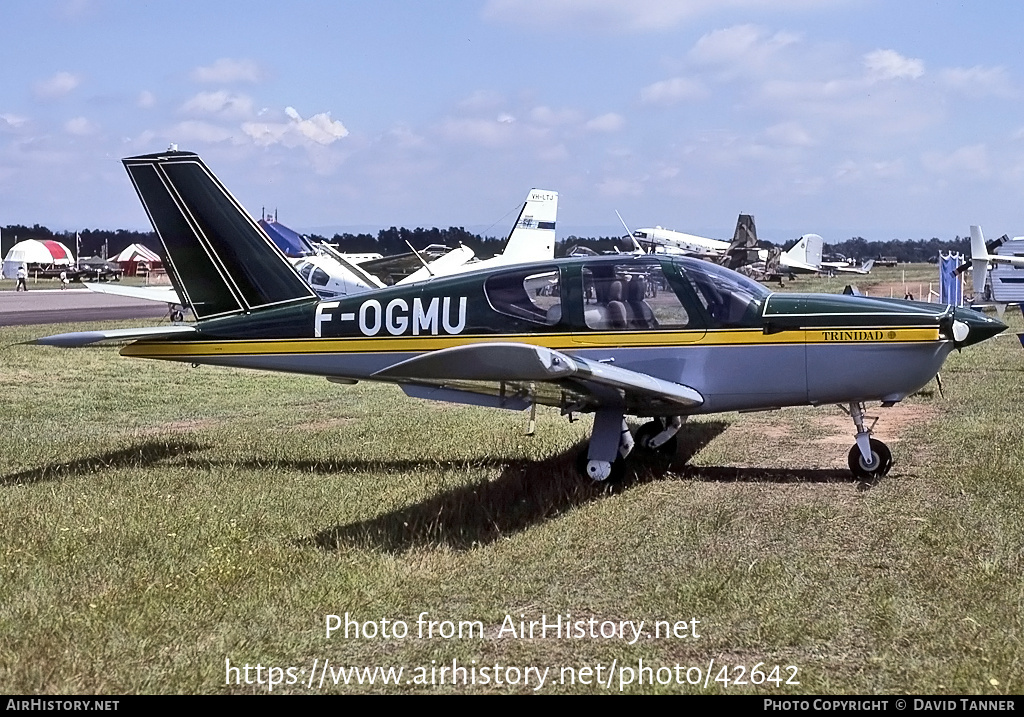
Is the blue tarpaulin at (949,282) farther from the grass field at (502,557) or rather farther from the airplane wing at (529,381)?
the airplane wing at (529,381)

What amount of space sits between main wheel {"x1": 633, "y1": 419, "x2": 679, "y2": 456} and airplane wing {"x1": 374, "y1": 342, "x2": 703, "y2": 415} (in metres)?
1.25

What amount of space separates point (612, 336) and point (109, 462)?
4658 millimetres

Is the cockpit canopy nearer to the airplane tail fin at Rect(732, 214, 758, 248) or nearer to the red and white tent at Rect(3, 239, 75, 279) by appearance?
the airplane tail fin at Rect(732, 214, 758, 248)

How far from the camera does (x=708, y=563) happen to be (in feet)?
20.3

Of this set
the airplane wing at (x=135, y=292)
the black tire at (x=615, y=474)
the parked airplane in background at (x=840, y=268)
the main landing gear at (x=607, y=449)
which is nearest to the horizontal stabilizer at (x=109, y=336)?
the main landing gear at (x=607, y=449)

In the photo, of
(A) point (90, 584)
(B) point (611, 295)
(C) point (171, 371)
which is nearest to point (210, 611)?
(A) point (90, 584)

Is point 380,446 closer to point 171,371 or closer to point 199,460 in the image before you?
point 199,460

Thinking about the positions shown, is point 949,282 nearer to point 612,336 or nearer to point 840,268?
point 612,336

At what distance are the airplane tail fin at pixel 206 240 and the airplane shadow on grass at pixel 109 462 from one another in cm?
139

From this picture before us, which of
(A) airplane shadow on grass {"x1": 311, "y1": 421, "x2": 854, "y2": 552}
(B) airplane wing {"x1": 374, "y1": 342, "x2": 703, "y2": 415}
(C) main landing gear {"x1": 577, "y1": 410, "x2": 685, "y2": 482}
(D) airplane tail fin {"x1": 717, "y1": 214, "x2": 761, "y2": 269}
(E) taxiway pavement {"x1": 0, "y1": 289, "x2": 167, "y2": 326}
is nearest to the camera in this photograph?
(B) airplane wing {"x1": 374, "y1": 342, "x2": 703, "y2": 415}

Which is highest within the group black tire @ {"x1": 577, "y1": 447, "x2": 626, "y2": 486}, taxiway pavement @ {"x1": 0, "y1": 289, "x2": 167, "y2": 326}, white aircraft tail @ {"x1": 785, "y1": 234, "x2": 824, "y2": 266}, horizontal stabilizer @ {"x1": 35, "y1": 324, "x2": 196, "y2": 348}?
white aircraft tail @ {"x1": 785, "y1": 234, "x2": 824, "y2": 266}

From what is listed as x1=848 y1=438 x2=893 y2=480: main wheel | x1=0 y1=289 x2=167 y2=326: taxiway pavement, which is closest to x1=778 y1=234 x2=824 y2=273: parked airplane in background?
x1=0 y1=289 x2=167 y2=326: taxiway pavement

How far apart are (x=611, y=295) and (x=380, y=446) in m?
3.11

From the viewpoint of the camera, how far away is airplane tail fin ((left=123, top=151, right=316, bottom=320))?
31.5 ft
